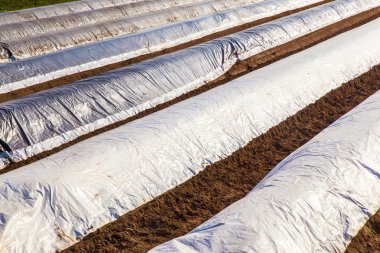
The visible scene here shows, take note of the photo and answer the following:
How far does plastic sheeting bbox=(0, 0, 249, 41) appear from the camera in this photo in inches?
539

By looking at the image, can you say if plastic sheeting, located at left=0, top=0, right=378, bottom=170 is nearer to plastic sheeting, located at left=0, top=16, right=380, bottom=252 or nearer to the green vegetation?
plastic sheeting, located at left=0, top=16, right=380, bottom=252

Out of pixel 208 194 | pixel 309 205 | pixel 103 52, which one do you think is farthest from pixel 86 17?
pixel 309 205

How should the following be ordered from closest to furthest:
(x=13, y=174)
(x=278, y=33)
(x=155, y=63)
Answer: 1. (x=13, y=174)
2. (x=155, y=63)
3. (x=278, y=33)

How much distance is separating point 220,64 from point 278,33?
3.02m

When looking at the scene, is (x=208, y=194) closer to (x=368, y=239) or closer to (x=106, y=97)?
(x=368, y=239)

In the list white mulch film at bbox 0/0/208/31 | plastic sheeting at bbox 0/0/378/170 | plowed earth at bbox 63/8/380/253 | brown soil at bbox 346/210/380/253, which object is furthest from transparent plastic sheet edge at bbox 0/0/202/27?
brown soil at bbox 346/210/380/253

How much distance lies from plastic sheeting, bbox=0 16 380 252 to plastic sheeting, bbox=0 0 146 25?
9506 mm

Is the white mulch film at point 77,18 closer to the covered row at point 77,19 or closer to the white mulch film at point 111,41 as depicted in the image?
the covered row at point 77,19

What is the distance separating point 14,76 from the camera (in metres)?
10.1

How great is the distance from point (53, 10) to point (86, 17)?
5.50 ft

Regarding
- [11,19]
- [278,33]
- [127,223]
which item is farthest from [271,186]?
[11,19]

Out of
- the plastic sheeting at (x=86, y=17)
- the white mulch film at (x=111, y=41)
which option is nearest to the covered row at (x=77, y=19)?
the plastic sheeting at (x=86, y=17)

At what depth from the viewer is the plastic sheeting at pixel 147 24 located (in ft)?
41.1

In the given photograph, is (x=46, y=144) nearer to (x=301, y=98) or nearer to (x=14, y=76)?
(x=14, y=76)
